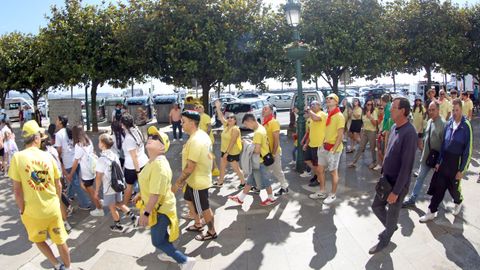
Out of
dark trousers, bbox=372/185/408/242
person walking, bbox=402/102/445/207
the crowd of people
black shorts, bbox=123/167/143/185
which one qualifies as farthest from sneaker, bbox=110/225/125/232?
person walking, bbox=402/102/445/207

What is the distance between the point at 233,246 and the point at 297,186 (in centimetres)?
299

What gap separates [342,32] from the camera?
1486 centimetres

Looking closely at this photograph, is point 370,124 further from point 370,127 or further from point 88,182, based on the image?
point 88,182

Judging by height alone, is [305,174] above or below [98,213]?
above

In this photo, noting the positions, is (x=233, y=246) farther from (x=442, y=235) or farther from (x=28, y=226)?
(x=442, y=235)

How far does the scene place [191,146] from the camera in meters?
4.33

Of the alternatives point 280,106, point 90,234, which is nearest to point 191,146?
point 90,234

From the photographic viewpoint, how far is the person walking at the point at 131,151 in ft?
18.7

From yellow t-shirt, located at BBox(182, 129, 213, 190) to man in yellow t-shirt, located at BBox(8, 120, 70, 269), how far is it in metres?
1.47

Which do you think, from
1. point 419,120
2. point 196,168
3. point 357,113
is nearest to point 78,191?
point 196,168

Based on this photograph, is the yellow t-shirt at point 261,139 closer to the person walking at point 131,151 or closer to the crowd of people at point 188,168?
the crowd of people at point 188,168

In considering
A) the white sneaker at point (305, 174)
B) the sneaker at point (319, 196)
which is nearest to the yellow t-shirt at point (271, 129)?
the sneaker at point (319, 196)

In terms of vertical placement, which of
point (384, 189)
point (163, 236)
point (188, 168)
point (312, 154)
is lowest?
point (163, 236)

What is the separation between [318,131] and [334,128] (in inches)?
19.4
